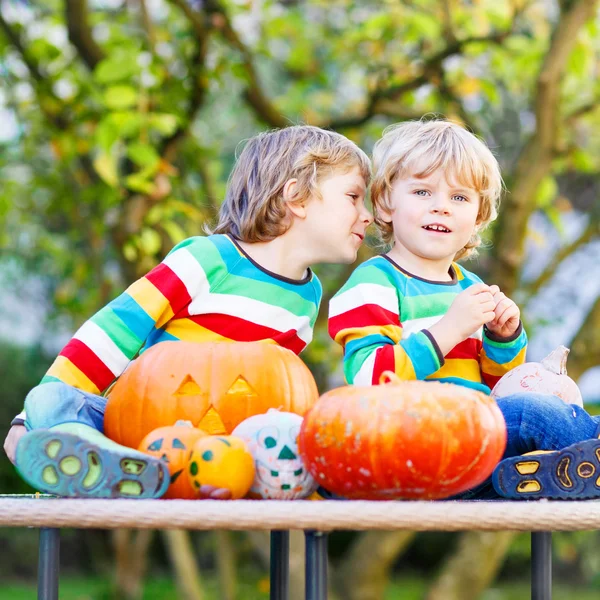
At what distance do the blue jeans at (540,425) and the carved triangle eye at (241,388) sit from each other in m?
0.42

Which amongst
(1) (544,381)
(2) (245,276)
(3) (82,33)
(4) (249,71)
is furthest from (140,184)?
(1) (544,381)

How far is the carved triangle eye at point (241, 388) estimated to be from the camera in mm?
1657

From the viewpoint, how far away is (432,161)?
181cm

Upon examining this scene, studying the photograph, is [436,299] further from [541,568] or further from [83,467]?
[83,467]

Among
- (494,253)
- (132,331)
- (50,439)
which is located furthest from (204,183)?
Answer: (50,439)

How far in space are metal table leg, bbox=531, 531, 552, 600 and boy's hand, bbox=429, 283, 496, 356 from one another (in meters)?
0.38

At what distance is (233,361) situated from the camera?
1.68m

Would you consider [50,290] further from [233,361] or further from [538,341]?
[233,361]

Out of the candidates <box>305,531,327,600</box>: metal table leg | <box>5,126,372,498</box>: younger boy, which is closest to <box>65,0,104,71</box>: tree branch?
<box>5,126,372,498</box>: younger boy

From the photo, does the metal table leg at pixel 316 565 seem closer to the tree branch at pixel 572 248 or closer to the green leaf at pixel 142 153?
the green leaf at pixel 142 153

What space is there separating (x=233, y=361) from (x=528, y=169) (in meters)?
2.65

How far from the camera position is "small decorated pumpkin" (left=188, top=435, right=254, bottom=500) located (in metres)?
1.40

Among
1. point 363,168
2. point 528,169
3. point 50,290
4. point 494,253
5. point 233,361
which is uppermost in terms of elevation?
point 363,168

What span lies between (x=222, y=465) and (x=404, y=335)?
1.65 feet
